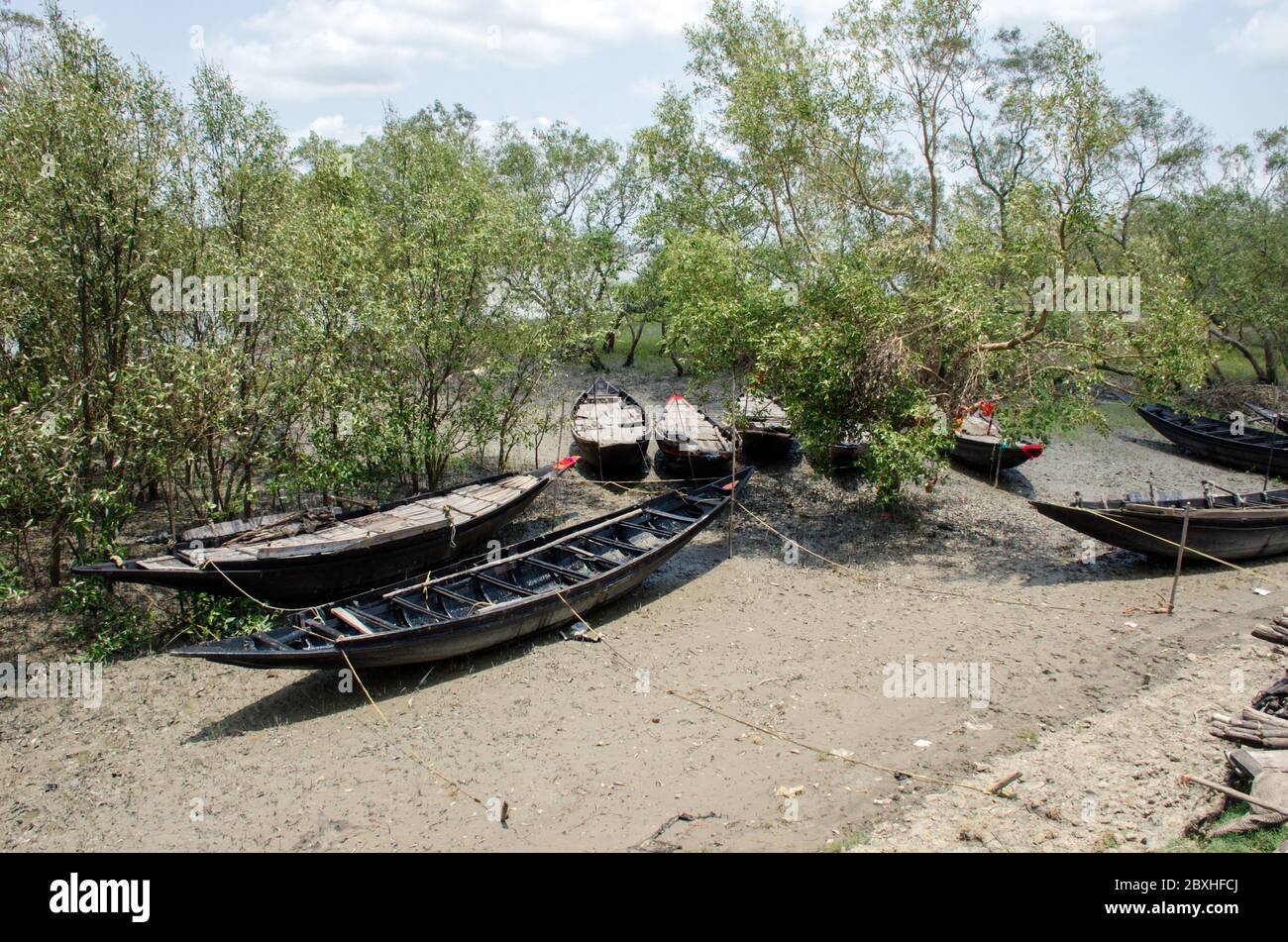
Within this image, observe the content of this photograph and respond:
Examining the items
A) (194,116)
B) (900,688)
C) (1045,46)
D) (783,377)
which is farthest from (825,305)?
(1045,46)

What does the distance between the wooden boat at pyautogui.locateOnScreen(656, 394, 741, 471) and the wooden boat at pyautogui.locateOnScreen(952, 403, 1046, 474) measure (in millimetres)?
5227

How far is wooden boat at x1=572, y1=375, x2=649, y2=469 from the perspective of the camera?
16.0 m

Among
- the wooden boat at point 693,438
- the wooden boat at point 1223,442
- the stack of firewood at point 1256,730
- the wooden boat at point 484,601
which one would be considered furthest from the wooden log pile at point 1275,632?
the wooden boat at point 1223,442

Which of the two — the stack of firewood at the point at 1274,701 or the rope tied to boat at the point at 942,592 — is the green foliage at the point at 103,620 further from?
the stack of firewood at the point at 1274,701

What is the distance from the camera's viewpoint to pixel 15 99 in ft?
32.2

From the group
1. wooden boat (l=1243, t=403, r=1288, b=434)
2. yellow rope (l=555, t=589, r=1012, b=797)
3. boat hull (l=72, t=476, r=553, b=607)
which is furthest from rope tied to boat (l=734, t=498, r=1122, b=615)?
wooden boat (l=1243, t=403, r=1288, b=434)

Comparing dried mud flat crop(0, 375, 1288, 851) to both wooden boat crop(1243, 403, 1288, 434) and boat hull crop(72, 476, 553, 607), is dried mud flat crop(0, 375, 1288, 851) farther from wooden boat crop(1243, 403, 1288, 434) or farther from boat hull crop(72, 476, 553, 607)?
wooden boat crop(1243, 403, 1288, 434)

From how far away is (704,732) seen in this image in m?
8.00

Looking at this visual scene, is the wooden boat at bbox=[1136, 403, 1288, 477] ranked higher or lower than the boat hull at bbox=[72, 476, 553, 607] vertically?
higher

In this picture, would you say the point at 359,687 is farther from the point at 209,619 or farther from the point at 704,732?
the point at 704,732

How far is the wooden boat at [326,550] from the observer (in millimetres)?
9312

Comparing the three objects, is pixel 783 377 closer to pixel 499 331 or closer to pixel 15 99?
pixel 499 331

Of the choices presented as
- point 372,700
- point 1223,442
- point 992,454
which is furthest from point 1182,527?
Result: point 372,700

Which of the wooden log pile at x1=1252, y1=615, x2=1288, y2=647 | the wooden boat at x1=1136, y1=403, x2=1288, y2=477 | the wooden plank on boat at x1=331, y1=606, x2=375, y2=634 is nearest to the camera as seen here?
the wooden plank on boat at x1=331, y1=606, x2=375, y2=634
